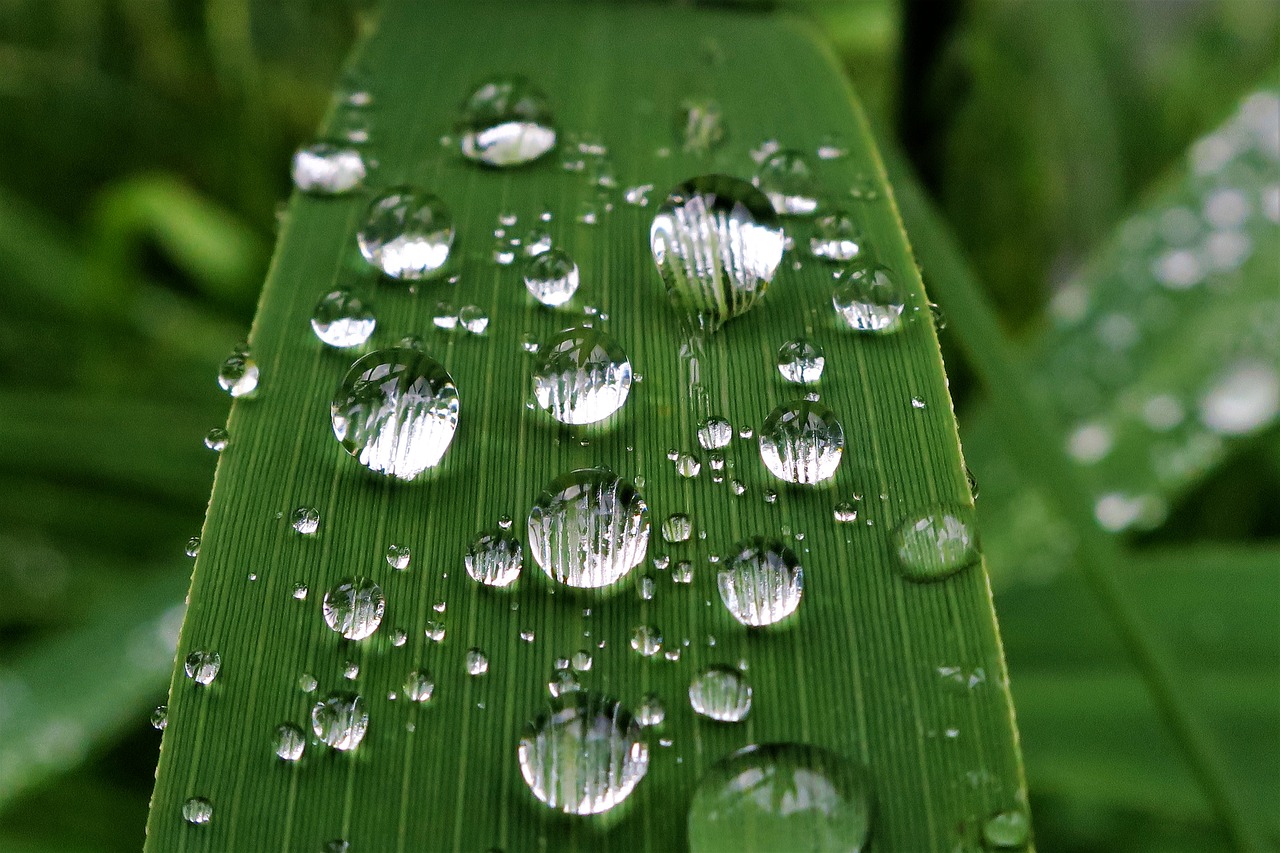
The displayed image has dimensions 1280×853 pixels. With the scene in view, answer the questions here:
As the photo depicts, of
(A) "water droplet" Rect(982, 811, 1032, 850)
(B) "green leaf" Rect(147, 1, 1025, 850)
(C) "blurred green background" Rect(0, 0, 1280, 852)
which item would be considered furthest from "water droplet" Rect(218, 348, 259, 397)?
(C) "blurred green background" Rect(0, 0, 1280, 852)

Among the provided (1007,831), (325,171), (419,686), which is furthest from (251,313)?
(1007,831)

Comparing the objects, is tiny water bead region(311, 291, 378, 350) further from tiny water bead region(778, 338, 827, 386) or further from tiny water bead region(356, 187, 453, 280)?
tiny water bead region(778, 338, 827, 386)

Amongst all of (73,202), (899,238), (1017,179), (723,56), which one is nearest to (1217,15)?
(1017,179)

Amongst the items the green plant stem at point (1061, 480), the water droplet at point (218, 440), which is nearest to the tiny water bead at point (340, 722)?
the water droplet at point (218, 440)

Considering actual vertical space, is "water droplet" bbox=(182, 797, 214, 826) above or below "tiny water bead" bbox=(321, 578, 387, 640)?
below

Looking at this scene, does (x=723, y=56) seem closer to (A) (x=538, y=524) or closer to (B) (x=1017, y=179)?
(A) (x=538, y=524)

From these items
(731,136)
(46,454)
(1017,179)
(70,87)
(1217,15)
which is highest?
(1217,15)
